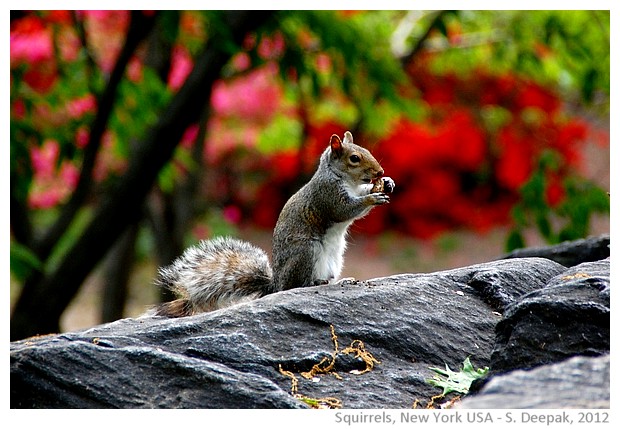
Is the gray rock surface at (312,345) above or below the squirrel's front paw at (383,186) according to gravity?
below

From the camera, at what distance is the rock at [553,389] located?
2793mm

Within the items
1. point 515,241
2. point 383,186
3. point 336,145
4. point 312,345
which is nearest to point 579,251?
point 515,241

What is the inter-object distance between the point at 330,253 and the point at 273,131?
306 inches

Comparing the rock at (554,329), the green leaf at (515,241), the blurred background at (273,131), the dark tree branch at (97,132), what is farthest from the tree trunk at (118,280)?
the rock at (554,329)

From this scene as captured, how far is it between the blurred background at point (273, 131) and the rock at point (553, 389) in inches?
158

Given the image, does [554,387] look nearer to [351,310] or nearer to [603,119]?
[351,310]

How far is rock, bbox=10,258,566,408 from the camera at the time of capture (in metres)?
3.26

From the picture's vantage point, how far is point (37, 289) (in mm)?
7340

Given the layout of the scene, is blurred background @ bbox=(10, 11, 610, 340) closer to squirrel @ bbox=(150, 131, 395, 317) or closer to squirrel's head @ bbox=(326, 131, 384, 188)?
squirrel @ bbox=(150, 131, 395, 317)

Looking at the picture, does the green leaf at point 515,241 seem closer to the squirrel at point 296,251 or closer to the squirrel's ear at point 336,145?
the squirrel at point 296,251

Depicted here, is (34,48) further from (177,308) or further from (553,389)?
(553,389)

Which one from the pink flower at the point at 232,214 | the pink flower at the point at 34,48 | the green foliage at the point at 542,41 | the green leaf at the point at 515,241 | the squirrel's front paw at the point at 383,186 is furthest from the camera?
the pink flower at the point at 232,214

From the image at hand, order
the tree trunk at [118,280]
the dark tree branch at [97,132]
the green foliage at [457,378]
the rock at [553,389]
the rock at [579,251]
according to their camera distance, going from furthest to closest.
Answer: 1. the tree trunk at [118,280]
2. the dark tree branch at [97,132]
3. the rock at [579,251]
4. the green foliage at [457,378]
5. the rock at [553,389]
